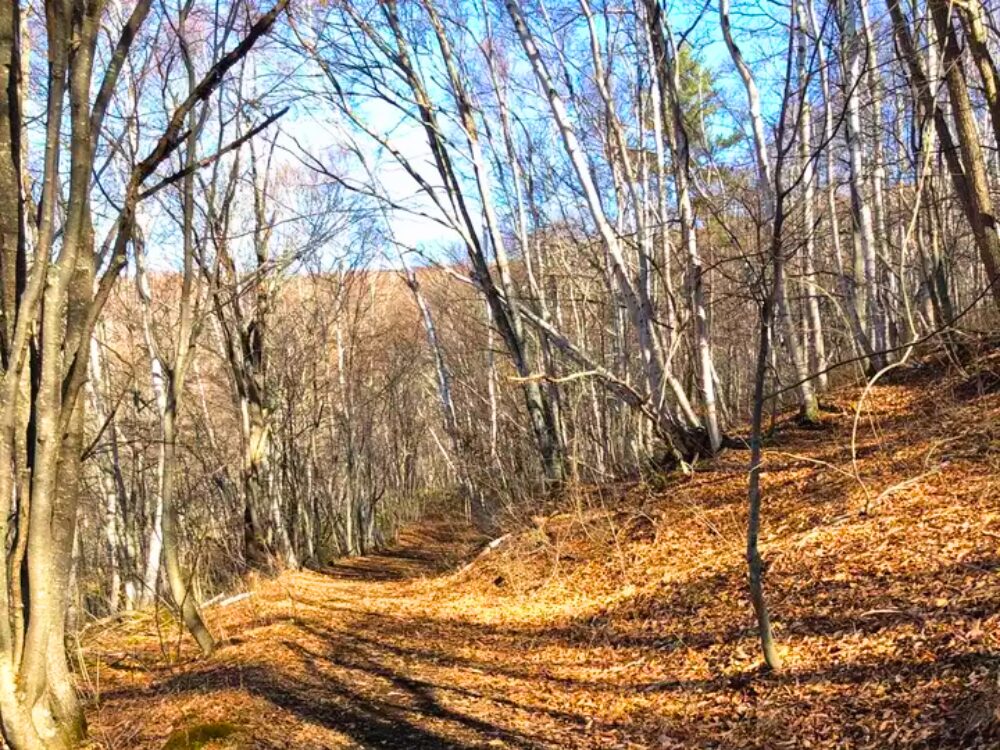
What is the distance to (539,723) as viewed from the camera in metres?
4.74

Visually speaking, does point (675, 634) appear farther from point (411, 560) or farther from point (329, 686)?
point (411, 560)

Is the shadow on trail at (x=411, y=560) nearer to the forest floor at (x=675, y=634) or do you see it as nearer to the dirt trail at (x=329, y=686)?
the forest floor at (x=675, y=634)

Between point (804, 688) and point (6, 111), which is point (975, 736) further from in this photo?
point (6, 111)

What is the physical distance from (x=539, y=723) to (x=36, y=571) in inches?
115

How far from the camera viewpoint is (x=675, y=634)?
5.78m

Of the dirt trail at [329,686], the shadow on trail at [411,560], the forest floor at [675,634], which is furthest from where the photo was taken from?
the shadow on trail at [411,560]

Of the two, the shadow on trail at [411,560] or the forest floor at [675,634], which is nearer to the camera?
the forest floor at [675,634]

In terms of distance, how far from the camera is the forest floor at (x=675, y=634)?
13.4ft

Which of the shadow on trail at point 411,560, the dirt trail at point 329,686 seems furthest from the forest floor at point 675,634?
the shadow on trail at point 411,560

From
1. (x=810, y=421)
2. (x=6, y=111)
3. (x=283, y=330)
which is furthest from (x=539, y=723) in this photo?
(x=283, y=330)

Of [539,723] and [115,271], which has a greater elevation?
[115,271]

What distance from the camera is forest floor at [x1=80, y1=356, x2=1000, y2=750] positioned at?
4.09 meters

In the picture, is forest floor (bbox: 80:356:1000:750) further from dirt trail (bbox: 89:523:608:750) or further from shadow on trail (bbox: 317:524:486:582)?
shadow on trail (bbox: 317:524:486:582)

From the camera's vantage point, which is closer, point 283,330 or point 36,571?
point 36,571
